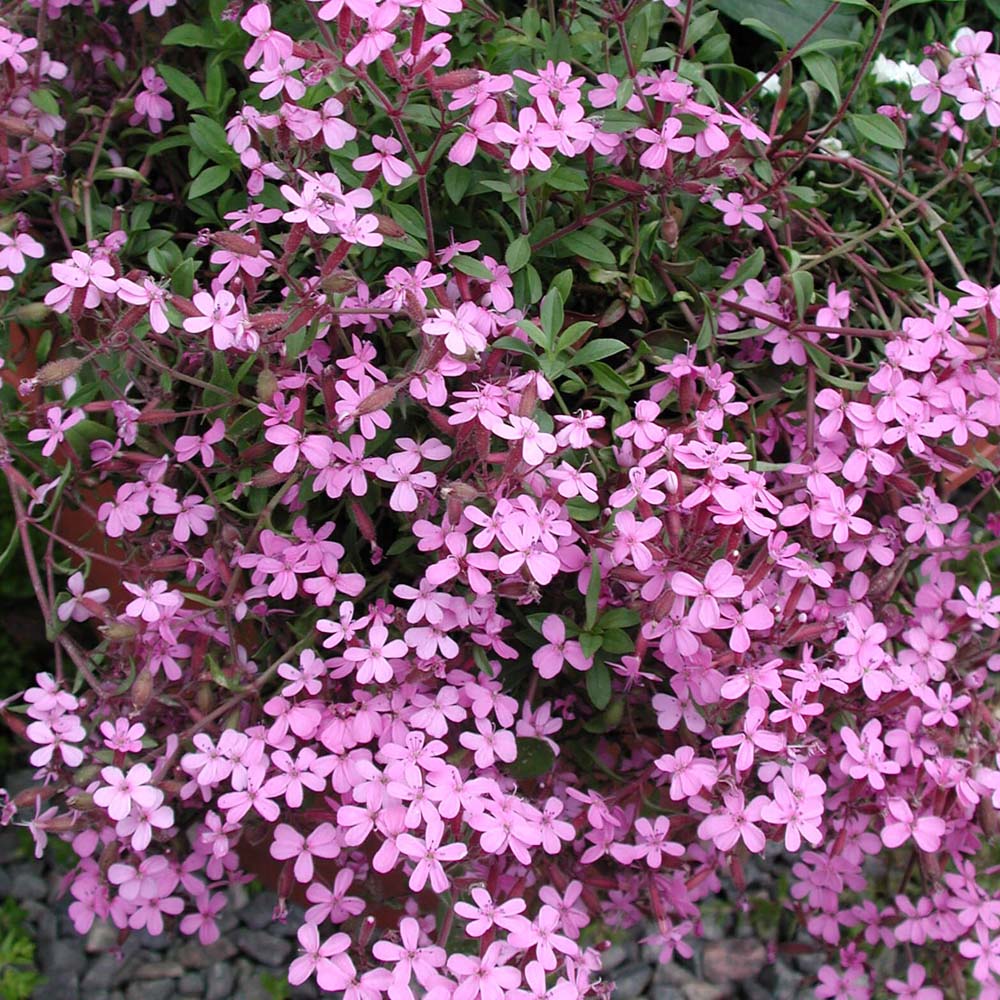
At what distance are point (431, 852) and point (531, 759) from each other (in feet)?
0.73

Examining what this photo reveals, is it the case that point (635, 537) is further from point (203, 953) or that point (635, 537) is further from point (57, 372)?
point (203, 953)

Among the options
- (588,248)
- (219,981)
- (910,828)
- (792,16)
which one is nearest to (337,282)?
(588,248)

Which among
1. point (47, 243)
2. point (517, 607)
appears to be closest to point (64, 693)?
point (517, 607)

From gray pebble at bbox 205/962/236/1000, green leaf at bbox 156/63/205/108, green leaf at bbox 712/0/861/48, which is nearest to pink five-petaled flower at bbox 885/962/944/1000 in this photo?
gray pebble at bbox 205/962/236/1000

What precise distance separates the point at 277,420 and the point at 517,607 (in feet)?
0.95

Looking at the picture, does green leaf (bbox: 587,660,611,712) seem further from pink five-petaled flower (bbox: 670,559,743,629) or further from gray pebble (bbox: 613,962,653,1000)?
gray pebble (bbox: 613,962,653,1000)

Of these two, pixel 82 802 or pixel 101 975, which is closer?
pixel 82 802

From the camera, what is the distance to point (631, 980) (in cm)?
167

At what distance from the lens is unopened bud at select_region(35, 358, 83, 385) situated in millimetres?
917

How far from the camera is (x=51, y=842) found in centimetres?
179

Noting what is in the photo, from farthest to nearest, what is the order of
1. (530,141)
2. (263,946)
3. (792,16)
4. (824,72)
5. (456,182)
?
(263,946) → (792,16) → (824,72) → (456,182) → (530,141)

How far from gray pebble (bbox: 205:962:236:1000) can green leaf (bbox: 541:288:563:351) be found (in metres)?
1.17

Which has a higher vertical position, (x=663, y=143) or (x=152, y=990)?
(x=663, y=143)

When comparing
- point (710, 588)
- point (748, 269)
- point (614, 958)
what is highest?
point (748, 269)
